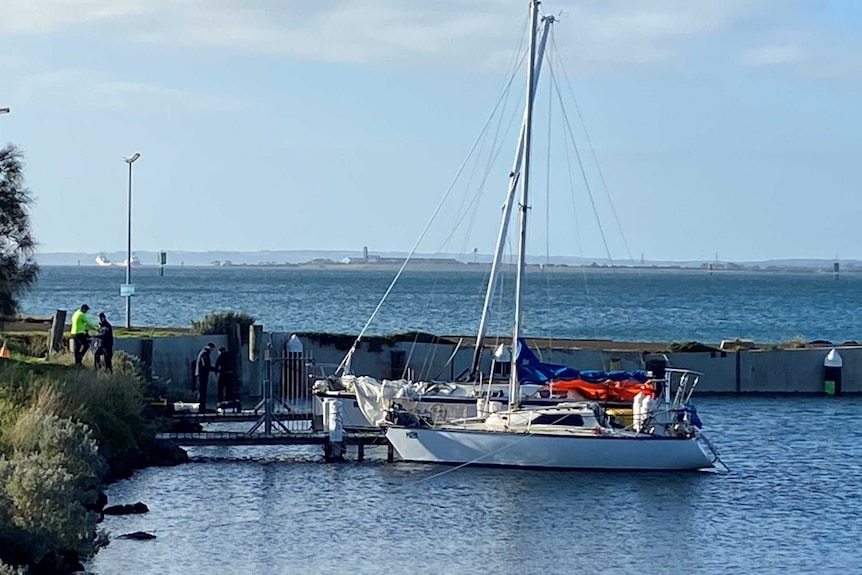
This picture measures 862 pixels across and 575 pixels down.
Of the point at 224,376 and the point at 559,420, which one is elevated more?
the point at 224,376

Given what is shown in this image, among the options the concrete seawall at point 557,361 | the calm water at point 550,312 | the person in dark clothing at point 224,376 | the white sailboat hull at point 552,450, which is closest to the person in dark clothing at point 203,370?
the person in dark clothing at point 224,376

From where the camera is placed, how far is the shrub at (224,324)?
46938 mm

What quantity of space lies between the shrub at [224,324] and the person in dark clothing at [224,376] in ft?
12.5

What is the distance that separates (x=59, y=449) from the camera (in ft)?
79.8

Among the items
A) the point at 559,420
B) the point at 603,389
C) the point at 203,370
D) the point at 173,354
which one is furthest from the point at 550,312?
the point at 559,420

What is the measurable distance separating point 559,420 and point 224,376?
1054 centimetres

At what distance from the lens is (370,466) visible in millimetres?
34250

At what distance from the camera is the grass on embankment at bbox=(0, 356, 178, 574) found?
65.3 ft

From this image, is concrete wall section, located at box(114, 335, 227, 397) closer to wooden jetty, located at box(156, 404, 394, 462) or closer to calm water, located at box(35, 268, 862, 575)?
wooden jetty, located at box(156, 404, 394, 462)

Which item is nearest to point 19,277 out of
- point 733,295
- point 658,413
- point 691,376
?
point 658,413

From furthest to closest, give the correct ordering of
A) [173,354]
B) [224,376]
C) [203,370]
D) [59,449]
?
[173,354] → [224,376] → [203,370] → [59,449]

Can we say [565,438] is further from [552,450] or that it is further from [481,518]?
[481,518]

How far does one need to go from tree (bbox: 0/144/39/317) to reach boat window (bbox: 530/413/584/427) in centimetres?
1358

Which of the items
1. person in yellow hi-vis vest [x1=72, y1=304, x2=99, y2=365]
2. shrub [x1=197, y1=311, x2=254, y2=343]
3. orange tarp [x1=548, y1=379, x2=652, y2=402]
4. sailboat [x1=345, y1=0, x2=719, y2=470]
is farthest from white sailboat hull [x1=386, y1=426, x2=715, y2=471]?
shrub [x1=197, y1=311, x2=254, y2=343]
